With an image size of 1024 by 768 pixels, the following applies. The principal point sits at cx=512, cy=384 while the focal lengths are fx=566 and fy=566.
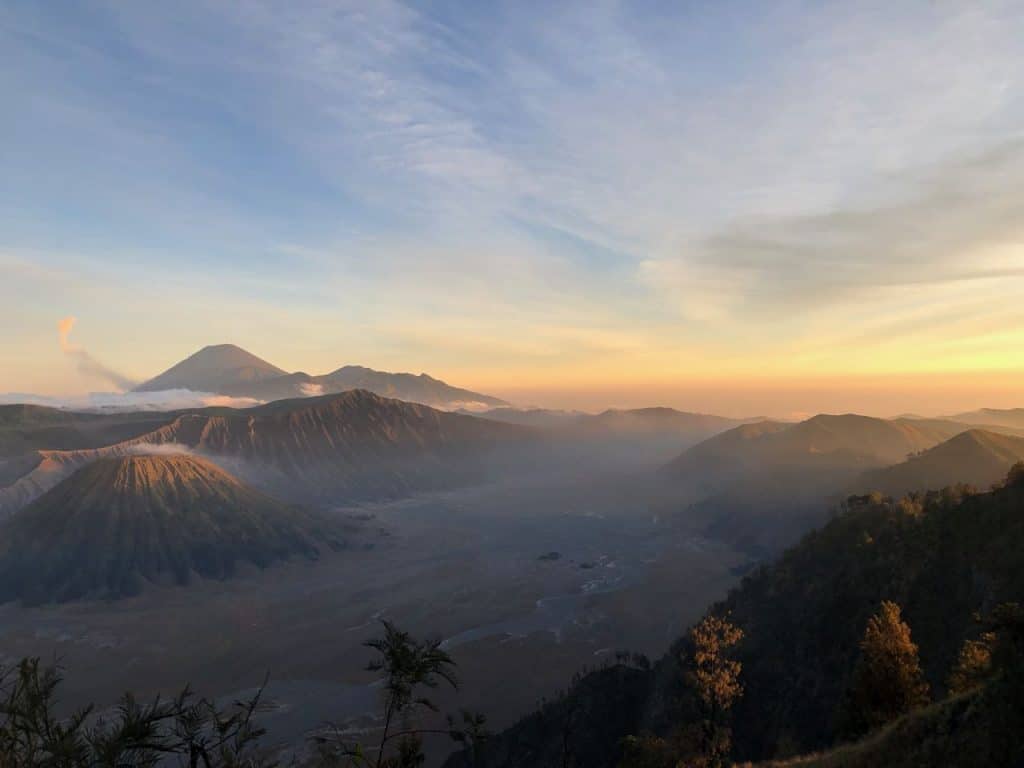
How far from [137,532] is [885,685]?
179703 mm

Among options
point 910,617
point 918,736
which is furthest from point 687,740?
point 910,617

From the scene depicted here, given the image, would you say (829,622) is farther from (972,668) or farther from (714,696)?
(972,668)

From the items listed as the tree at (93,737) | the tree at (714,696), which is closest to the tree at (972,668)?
the tree at (714,696)

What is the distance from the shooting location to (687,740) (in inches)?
1321

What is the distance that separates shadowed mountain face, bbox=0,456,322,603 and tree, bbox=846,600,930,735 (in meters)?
159

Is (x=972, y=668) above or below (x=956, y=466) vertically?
below

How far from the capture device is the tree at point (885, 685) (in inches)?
1144

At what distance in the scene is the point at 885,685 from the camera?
29672 mm

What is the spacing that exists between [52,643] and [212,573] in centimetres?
4315

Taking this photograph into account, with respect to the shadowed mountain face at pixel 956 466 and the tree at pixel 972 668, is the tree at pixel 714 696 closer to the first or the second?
the tree at pixel 972 668

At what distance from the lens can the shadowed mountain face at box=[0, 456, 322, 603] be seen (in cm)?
14138

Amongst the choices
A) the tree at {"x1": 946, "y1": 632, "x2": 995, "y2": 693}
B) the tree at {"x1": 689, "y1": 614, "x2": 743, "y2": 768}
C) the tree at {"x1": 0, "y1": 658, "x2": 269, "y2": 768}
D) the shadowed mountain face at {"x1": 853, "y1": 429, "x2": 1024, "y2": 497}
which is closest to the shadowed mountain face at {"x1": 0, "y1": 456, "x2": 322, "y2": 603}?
the tree at {"x1": 689, "y1": 614, "x2": 743, "y2": 768}

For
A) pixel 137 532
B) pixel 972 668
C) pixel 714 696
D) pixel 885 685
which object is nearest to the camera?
pixel 972 668

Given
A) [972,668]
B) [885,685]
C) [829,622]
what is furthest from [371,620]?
[972,668]
